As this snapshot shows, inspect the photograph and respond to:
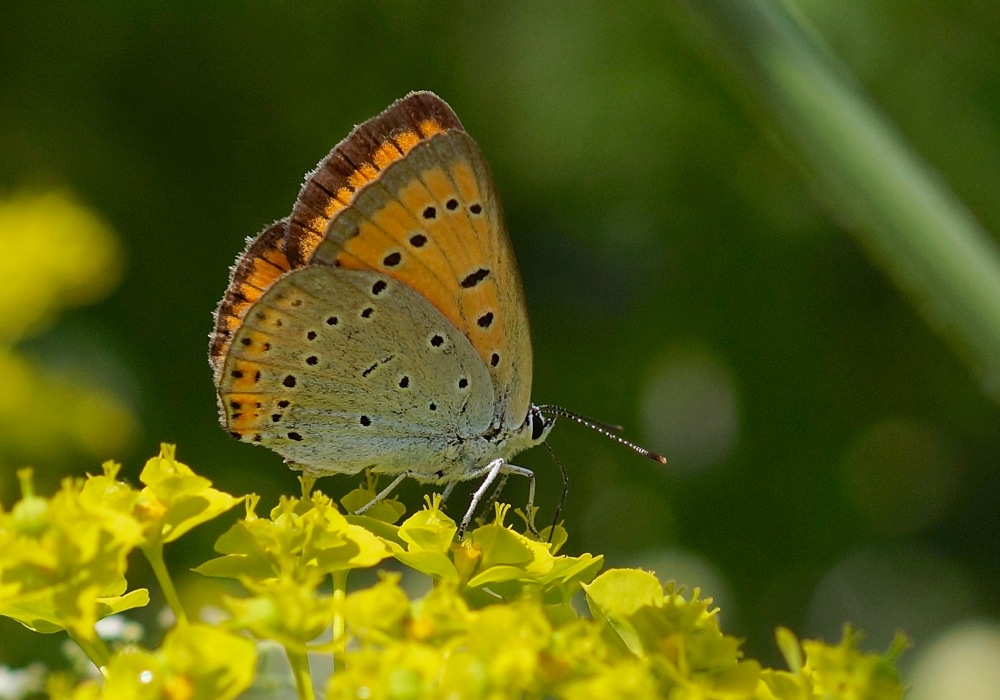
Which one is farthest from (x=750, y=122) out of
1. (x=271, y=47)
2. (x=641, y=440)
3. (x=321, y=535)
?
(x=321, y=535)

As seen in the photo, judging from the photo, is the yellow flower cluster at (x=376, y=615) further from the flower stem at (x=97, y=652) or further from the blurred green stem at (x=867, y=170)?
the blurred green stem at (x=867, y=170)

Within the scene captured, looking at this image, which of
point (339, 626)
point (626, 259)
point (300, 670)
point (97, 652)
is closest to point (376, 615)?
point (300, 670)

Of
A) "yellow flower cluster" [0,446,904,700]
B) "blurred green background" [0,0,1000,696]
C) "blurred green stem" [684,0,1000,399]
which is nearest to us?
"yellow flower cluster" [0,446,904,700]

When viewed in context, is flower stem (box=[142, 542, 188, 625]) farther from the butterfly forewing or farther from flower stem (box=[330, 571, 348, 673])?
the butterfly forewing

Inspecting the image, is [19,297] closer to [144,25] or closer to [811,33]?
[144,25]

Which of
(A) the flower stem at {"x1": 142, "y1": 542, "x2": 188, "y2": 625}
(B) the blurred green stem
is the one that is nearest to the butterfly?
(A) the flower stem at {"x1": 142, "y1": 542, "x2": 188, "y2": 625}

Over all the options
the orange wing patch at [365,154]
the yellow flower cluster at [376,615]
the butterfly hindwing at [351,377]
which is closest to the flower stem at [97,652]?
the yellow flower cluster at [376,615]
